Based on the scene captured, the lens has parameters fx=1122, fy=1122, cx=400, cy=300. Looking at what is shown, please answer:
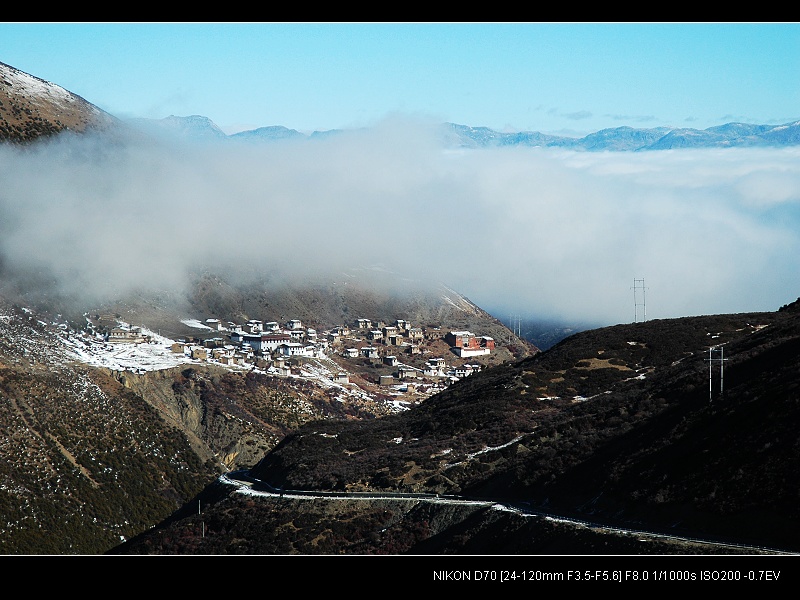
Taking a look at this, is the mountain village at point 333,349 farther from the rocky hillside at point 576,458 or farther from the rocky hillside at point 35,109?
the rocky hillside at point 576,458

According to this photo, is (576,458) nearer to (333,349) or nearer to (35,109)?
(333,349)

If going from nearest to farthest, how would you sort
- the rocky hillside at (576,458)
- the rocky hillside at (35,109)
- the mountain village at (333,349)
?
the rocky hillside at (576,458)
the mountain village at (333,349)
the rocky hillside at (35,109)

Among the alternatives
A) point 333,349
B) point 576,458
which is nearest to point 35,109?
point 333,349

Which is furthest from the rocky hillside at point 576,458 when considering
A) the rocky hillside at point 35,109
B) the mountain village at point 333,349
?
the rocky hillside at point 35,109

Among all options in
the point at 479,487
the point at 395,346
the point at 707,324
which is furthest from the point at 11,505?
the point at 395,346

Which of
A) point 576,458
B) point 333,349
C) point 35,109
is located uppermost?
point 35,109

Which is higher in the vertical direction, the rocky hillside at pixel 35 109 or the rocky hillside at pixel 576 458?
the rocky hillside at pixel 35 109
